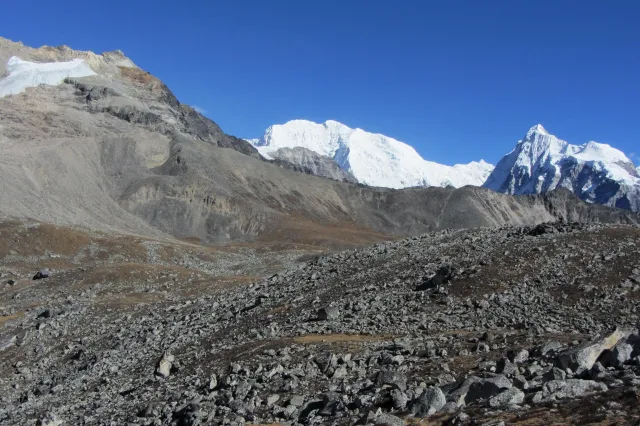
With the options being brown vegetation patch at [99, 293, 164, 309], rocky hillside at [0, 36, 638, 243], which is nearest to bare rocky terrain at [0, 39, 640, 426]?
brown vegetation patch at [99, 293, 164, 309]

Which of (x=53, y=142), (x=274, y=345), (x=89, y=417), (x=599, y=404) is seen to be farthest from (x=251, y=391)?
(x=53, y=142)

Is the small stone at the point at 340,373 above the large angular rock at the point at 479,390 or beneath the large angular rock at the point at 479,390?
beneath

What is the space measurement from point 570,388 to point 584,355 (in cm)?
282

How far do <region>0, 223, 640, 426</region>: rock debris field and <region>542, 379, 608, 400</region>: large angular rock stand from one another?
0.05 m

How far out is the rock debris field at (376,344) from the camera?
15211 millimetres

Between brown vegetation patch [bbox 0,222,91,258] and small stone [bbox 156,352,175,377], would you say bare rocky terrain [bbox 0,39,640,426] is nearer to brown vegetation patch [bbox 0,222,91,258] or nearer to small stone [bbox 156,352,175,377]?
small stone [bbox 156,352,175,377]

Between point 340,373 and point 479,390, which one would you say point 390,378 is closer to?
point 340,373

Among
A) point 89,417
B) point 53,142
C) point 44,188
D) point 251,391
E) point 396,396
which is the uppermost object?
point 53,142

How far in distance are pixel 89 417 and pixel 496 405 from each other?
15588 millimetres

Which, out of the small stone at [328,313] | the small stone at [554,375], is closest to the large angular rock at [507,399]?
the small stone at [554,375]

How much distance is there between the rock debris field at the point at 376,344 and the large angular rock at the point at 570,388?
2.0 inches

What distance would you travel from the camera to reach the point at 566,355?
16500 mm

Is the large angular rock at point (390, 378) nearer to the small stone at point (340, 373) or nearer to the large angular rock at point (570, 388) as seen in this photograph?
the small stone at point (340, 373)

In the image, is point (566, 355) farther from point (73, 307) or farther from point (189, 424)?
point (73, 307)
